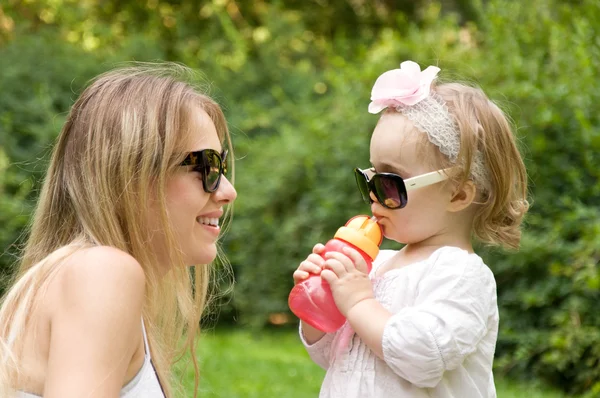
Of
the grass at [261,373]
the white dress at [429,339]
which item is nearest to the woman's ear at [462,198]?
the white dress at [429,339]

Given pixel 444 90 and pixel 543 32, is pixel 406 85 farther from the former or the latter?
pixel 543 32

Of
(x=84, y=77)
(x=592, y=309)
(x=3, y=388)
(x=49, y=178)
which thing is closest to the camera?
(x=3, y=388)

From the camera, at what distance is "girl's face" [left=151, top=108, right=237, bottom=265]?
2.46m

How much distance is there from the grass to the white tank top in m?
2.86

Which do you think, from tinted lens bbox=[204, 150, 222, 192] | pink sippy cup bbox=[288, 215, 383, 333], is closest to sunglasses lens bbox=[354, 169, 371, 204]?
pink sippy cup bbox=[288, 215, 383, 333]

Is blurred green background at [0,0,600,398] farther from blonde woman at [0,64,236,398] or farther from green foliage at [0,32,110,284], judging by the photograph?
blonde woman at [0,64,236,398]

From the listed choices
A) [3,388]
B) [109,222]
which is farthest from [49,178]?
[3,388]

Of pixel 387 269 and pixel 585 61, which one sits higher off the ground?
pixel 387 269

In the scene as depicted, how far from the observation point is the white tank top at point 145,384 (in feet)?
7.38

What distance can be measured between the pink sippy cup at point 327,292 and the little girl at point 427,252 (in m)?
0.04

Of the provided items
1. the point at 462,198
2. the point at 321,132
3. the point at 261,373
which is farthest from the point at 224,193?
the point at 321,132

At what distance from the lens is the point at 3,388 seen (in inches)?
84.8

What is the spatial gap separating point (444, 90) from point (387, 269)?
1.99ft

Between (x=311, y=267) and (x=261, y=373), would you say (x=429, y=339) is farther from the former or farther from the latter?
(x=261, y=373)
